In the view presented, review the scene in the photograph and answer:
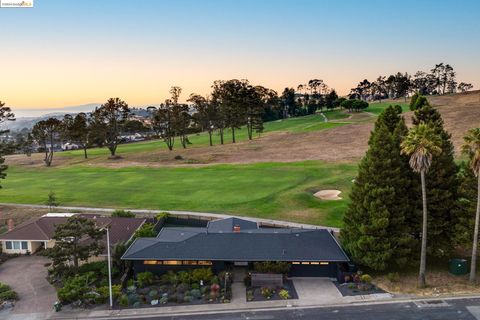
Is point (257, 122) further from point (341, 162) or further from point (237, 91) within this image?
point (341, 162)

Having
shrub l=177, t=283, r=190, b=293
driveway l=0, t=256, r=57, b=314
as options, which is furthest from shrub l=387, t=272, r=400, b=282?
driveway l=0, t=256, r=57, b=314

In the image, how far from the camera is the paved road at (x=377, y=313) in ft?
99.0

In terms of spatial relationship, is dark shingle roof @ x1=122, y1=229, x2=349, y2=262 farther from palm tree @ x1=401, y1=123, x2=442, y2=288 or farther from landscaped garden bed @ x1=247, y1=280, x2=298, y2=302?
palm tree @ x1=401, y1=123, x2=442, y2=288

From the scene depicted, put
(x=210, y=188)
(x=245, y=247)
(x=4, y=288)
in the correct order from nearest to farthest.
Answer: (x=4, y=288)
(x=245, y=247)
(x=210, y=188)

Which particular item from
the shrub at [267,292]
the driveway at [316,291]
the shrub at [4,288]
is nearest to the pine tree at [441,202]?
the driveway at [316,291]

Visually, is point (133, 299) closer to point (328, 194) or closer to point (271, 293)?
point (271, 293)

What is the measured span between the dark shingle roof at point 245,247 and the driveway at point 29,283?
25.4 ft

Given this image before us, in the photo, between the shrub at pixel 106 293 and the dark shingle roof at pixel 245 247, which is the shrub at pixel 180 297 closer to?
the dark shingle roof at pixel 245 247

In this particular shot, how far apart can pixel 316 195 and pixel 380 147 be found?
2506cm

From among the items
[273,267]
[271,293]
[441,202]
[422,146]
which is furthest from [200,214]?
[422,146]

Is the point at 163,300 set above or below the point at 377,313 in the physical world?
above

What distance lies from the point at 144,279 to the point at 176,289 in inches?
137

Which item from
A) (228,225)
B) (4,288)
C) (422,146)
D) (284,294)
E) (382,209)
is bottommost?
(284,294)

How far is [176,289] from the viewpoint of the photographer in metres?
36.1
